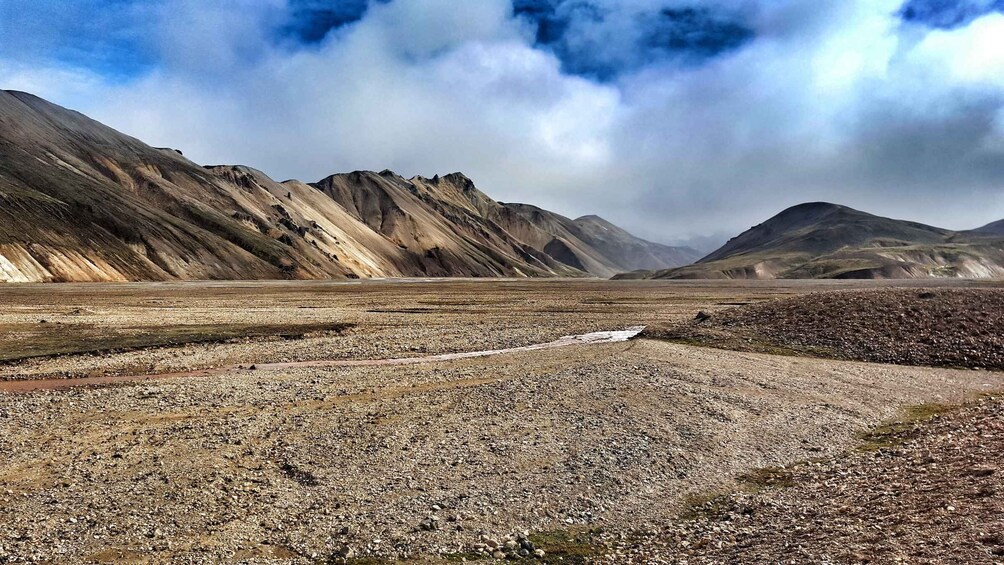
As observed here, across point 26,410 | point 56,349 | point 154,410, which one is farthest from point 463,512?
point 56,349

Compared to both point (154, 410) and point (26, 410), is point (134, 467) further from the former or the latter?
point (26, 410)

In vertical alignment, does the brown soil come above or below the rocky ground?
below

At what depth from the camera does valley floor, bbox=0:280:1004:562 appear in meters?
9.86

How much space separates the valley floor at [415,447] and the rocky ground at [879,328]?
2784 millimetres

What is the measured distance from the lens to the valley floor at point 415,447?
986cm

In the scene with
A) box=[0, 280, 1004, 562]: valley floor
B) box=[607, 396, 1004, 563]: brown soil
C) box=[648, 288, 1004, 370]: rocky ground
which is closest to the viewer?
box=[607, 396, 1004, 563]: brown soil

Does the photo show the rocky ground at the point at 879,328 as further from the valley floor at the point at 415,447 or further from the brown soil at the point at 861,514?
the brown soil at the point at 861,514

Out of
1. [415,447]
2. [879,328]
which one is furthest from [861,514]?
[879,328]

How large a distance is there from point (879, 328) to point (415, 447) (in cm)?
2886

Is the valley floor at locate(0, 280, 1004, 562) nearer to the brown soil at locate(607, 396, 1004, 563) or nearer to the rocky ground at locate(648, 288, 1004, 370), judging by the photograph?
the brown soil at locate(607, 396, 1004, 563)

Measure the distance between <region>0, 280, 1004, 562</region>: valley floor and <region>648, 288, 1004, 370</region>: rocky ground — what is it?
2.78m

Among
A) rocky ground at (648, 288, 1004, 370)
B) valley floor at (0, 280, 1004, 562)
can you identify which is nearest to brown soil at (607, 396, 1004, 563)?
valley floor at (0, 280, 1004, 562)

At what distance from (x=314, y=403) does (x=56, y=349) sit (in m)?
19.4

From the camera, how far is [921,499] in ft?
32.2
